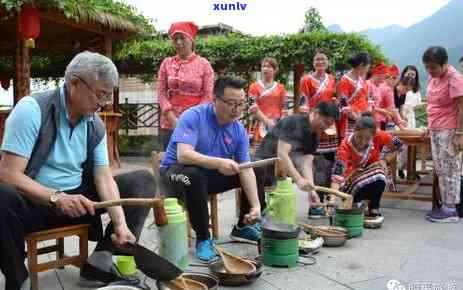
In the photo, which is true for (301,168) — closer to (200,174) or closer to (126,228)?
(200,174)

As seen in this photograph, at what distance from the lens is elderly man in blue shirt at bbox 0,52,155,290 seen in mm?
2236

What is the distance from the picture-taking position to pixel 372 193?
460 centimetres

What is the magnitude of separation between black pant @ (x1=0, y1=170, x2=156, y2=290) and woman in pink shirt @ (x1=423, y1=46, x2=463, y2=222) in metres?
3.24

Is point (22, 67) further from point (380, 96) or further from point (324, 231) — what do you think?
point (324, 231)

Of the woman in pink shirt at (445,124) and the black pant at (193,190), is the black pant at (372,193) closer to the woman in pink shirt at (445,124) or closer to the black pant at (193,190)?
the woman in pink shirt at (445,124)

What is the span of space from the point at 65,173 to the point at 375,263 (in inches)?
84.7

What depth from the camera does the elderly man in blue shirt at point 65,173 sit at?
224cm

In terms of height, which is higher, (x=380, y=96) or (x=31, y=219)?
(x=380, y=96)

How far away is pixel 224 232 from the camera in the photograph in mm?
4246

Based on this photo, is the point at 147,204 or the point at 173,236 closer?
the point at 147,204

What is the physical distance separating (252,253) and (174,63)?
206 cm

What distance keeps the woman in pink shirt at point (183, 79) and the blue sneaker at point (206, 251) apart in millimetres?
1545

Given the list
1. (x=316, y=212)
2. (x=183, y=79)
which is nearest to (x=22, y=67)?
(x=183, y=79)

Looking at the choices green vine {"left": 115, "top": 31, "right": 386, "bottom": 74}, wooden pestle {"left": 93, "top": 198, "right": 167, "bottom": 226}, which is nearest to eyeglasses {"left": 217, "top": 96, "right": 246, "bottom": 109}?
wooden pestle {"left": 93, "top": 198, "right": 167, "bottom": 226}
